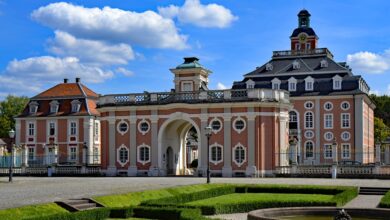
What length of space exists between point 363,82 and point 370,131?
8.31m

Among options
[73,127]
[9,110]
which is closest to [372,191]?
[73,127]

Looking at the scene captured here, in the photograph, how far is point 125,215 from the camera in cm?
1922

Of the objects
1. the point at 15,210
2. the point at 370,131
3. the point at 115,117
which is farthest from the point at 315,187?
the point at 370,131

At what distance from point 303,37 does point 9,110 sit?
4441 cm

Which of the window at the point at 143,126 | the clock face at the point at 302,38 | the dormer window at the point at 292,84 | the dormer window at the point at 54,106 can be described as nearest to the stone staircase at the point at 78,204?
the window at the point at 143,126

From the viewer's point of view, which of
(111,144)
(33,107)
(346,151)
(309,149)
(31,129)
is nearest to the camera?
(111,144)

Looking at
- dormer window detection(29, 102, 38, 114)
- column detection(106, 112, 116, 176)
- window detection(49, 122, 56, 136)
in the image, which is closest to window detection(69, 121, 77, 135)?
window detection(49, 122, 56, 136)

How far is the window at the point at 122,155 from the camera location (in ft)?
158

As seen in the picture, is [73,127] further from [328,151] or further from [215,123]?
[328,151]

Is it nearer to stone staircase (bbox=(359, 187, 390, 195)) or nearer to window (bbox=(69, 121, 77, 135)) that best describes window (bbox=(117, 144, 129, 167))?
window (bbox=(69, 121, 77, 135))

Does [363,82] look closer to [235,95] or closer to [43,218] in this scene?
[235,95]

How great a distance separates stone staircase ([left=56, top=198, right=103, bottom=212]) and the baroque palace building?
15.6 meters

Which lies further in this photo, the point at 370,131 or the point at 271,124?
the point at 370,131

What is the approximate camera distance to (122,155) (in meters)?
48.4
